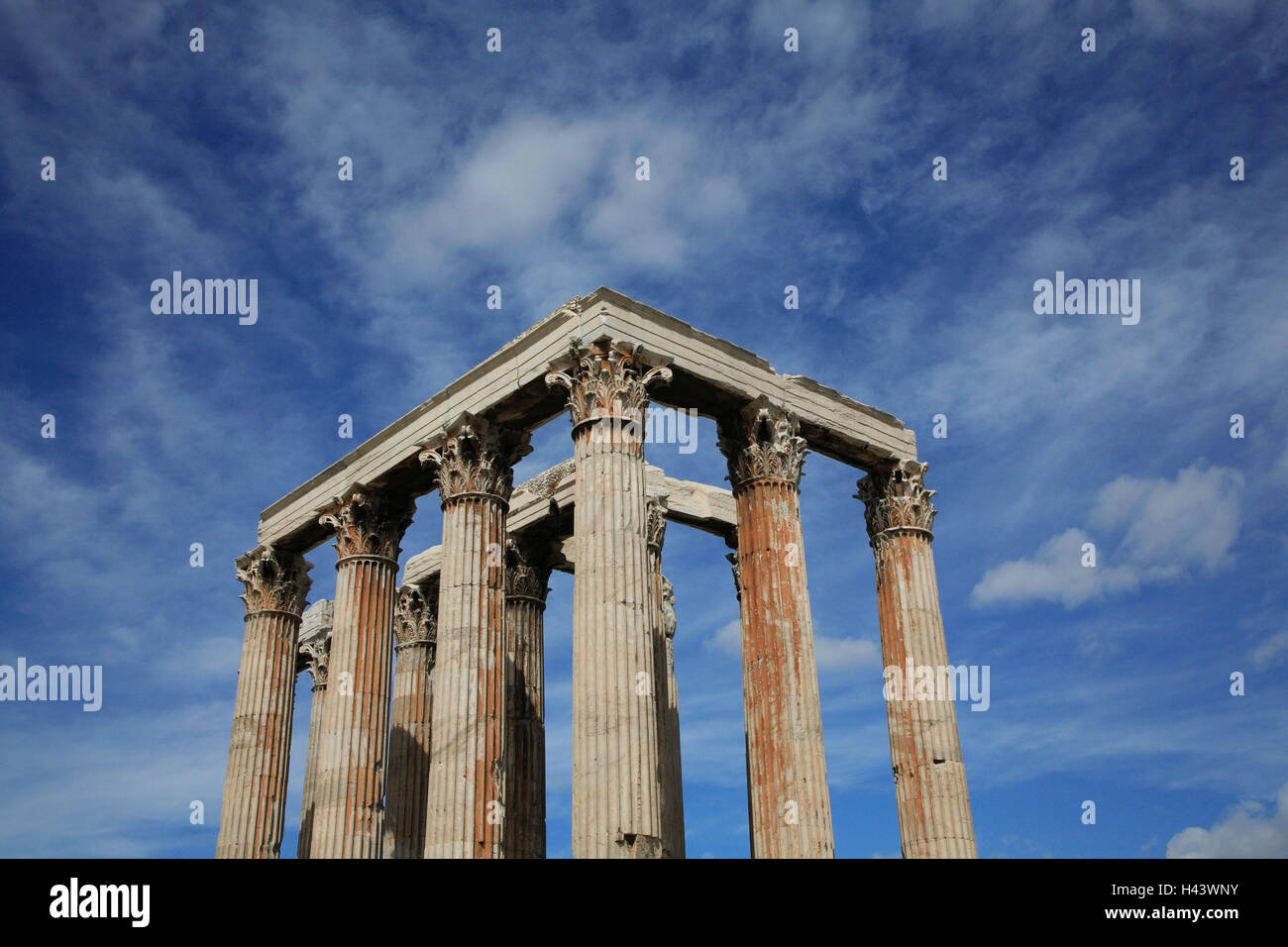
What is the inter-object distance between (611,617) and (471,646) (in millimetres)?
4468

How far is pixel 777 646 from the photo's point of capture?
25.6 meters

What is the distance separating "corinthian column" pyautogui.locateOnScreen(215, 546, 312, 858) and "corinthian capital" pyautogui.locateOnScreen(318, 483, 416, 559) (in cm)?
335

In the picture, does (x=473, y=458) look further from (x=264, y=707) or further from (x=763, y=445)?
(x=264, y=707)

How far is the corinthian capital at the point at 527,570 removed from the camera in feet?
112

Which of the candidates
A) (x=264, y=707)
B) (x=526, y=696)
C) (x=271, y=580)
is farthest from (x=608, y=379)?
(x=264, y=707)

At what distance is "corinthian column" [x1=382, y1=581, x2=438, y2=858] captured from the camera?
3072cm

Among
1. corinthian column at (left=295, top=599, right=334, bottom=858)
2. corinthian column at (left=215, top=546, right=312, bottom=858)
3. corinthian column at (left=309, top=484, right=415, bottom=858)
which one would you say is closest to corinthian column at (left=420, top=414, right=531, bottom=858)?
corinthian column at (left=309, top=484, right=415, bottom=858)

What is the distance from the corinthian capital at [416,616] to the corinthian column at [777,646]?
12.3 meters

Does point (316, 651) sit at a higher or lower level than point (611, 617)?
higher

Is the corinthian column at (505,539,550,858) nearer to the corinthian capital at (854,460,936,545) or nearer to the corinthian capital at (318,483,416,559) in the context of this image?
the corinthian capital at (318,483,416,559)

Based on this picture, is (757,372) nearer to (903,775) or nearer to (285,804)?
(903,775)

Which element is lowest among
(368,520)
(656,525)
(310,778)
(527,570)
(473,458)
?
(310,778)

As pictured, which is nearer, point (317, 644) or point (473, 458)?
point (473, 458)
